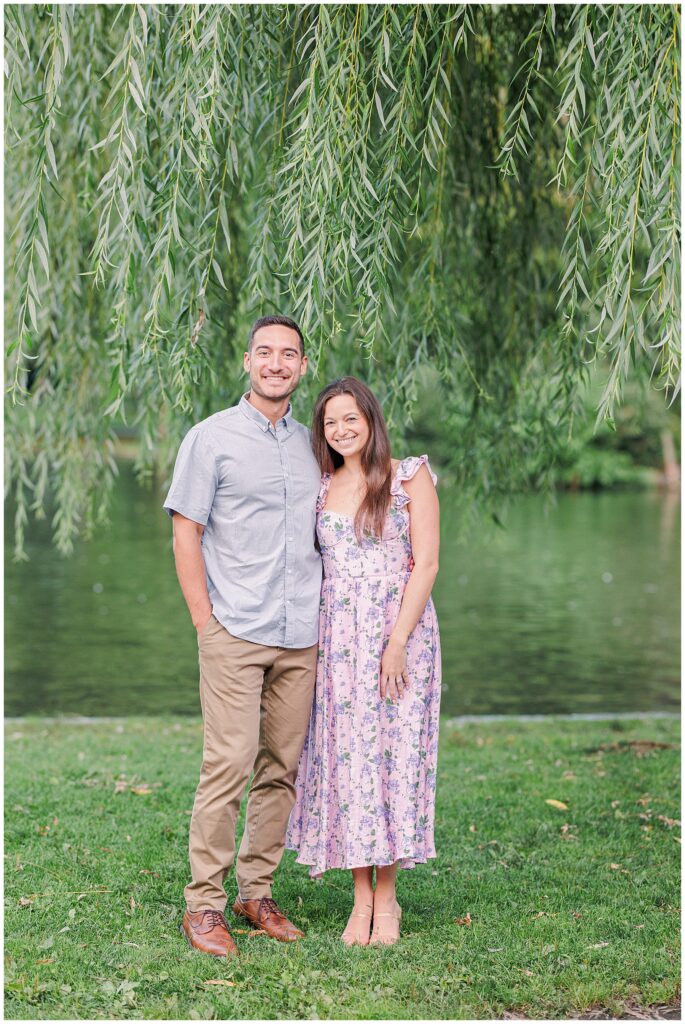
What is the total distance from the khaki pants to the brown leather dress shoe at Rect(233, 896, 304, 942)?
176 mm

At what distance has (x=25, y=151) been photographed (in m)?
4.61

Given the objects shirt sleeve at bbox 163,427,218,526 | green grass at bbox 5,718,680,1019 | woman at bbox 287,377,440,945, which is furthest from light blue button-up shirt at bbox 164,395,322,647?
green grass at bbox 5,718,680,1019

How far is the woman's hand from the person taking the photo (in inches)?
128

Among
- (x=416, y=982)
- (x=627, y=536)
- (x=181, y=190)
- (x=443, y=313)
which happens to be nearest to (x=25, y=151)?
(x=181, y=190)

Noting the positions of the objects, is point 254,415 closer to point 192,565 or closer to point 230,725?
point 192,565

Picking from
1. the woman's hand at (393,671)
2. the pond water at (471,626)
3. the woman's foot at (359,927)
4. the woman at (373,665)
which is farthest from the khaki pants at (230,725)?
the pond water at (471,626)

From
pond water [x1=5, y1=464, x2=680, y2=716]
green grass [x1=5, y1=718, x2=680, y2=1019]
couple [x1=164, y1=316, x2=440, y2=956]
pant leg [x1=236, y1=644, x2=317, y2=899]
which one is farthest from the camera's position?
pond water [x1=5, y1=464, x2=680, y2=716]

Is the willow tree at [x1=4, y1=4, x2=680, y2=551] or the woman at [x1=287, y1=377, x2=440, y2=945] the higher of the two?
the willow tree at [x1=4, y1=4, x2=680, y2=551]

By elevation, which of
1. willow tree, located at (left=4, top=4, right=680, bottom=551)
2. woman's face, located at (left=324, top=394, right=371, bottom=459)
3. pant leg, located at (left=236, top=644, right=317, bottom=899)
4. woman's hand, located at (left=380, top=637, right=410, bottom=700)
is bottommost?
pant leg, located at (left=236, top=644, right=317, bottom=899)

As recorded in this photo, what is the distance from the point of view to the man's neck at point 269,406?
3.33m

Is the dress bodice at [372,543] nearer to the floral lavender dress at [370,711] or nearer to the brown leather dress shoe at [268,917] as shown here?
the floral lavender dress at [370,711]

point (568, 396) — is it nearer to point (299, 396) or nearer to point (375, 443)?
point (299, 396)

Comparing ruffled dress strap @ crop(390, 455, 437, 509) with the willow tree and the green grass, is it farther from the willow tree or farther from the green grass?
the green grass

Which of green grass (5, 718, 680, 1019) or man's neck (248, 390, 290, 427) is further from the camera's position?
man's neck (248, 390, 290, 427)
